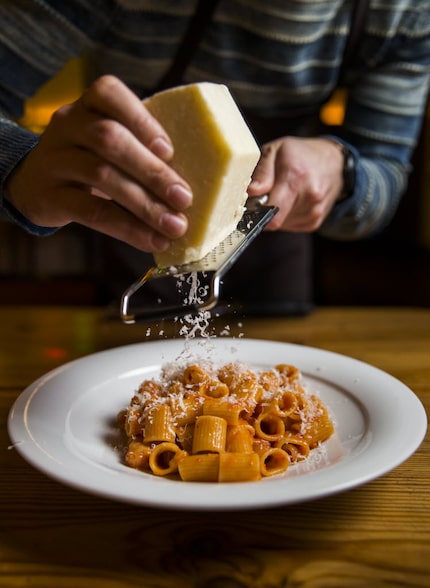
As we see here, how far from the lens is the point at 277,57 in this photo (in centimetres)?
147

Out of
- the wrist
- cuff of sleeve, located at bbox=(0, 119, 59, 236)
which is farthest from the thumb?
cuff of sleeve, located at bbox=(0, 119, 59, 236)

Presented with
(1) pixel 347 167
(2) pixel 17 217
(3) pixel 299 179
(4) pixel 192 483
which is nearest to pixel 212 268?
(4) pixel 192 483

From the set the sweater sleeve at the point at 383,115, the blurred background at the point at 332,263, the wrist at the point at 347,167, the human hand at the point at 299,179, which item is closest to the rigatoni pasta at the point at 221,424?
the human hand at the point at 299,179

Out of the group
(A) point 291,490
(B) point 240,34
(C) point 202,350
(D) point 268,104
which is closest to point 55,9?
(B) point 240,34

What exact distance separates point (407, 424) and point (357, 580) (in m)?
0.26

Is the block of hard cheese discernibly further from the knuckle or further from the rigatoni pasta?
the rigatoni pasta

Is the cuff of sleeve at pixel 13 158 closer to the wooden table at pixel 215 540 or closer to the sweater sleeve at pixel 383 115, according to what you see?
the wooden table at pixel 215 540

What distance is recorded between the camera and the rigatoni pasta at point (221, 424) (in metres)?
0.81

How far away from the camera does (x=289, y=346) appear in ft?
3.96

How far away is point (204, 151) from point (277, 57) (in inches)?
32.3

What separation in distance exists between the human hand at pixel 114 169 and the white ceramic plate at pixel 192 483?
26 cm

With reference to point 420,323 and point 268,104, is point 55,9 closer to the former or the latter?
point 268,104

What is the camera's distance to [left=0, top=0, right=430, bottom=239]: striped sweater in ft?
4.51

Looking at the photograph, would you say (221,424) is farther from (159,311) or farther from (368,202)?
(368,202)
